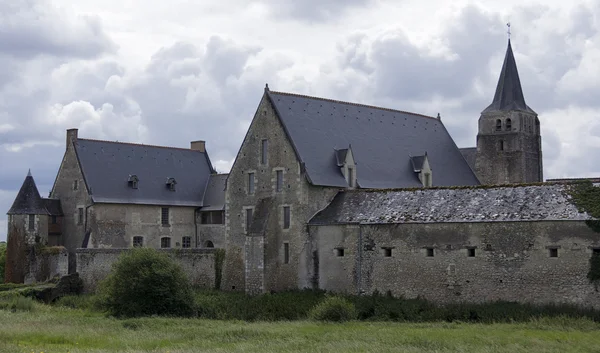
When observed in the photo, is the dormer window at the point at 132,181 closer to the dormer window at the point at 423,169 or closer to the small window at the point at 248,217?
the small window at the point at 248,217

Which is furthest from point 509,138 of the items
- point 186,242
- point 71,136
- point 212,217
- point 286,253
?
point 71,136

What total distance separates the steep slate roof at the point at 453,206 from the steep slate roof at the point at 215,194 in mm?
16360

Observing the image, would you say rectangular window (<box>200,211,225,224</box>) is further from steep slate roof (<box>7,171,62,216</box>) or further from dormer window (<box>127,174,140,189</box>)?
steep slate roof (<box>7,171,62,216</box>)

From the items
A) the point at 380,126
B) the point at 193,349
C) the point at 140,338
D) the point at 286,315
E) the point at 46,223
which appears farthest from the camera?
the point at 46,223

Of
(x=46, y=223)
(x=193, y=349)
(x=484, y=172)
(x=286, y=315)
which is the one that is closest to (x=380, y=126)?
(x=484, y=172)

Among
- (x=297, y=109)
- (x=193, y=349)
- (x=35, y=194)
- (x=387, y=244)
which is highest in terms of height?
(x=297, y=109)

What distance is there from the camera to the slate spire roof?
61.5 metres

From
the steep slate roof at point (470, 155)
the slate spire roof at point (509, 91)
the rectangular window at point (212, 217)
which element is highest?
the slate spire roof at point (509, 91)

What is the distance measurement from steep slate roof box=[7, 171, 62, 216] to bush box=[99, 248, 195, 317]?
57.1 feet

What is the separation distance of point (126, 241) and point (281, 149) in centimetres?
1567

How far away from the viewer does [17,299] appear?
4734 cm

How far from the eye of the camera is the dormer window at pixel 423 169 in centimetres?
5278

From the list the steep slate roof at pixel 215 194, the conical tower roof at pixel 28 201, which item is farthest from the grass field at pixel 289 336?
the steep slate roof at pixel 215 194

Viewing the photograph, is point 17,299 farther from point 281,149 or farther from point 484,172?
point 484,172
